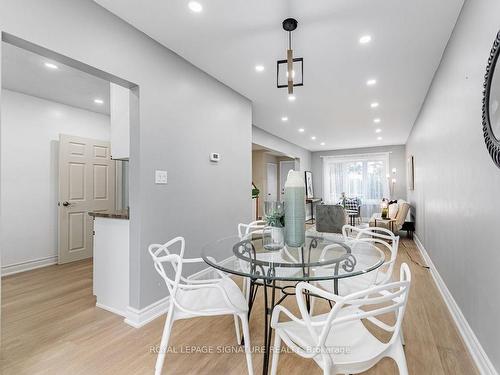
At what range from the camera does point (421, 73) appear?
10.3 feet

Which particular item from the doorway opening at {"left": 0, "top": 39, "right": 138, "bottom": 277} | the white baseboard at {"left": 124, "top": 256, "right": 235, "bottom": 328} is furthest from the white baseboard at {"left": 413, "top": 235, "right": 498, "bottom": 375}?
the doorway opening at {"left": 0, "top": 39, "right": 138, "bottom": 277}

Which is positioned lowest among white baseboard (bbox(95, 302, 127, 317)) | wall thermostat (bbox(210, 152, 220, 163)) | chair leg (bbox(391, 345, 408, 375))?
white baseboard (bbox(95, 302, 127, 317))

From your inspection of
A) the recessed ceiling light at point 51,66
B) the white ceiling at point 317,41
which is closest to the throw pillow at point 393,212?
the white ceiling at point 317,41

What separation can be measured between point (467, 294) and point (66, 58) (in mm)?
3420

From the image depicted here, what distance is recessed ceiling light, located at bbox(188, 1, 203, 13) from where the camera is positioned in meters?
1.94

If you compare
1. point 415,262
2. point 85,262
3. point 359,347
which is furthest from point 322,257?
point 85,262

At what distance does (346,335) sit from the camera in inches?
47.4

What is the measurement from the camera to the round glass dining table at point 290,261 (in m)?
1.39

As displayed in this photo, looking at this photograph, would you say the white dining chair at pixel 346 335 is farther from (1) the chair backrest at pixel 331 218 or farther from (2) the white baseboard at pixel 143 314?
(1) the chair backrest at pixel 331 218

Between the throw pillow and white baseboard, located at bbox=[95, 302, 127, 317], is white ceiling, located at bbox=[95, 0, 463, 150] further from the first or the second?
white baseboard, located at bbox=[95, 302, 127, 317]

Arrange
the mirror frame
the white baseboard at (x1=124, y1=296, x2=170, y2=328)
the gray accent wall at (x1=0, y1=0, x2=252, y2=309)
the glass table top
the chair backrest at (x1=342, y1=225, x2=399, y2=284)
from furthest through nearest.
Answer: the white baseboard at (x1=124, y1=296, x2=170, y2=328) → the chair backrest at (x1=342, y1=225, x2=399, y2=284) → the gray accent wall at (x1=0, y1=0, x2=252, y2=309) → the glass table top → the mirror frame

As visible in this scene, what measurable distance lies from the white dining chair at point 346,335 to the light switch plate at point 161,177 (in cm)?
167

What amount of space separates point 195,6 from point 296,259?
2044mm

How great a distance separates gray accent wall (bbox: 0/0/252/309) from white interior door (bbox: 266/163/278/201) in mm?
5696
